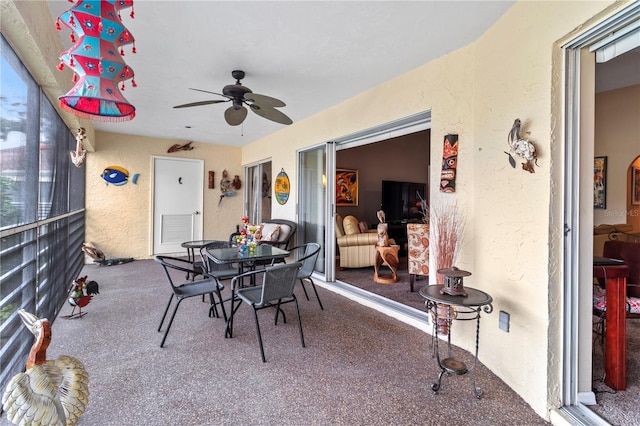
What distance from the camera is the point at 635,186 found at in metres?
3.56

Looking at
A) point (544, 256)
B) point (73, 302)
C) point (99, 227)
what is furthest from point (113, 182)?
point (544, 256)

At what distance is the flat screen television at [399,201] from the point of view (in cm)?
668

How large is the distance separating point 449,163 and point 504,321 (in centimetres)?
130

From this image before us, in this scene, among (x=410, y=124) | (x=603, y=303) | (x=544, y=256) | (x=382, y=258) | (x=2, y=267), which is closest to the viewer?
(x=544, y=256)

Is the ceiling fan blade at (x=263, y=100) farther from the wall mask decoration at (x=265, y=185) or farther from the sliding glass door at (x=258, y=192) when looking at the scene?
the wall mask decoration at (x=265, y=185)

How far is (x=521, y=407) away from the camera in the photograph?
180cm

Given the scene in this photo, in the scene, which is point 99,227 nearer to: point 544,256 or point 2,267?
point 2,267

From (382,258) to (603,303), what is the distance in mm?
2596

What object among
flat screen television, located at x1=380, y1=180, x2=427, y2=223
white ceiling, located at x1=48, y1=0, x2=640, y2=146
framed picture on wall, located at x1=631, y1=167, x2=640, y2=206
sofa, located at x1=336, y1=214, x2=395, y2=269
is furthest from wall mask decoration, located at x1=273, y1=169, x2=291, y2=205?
framed picture on wall, located at x1=631, y1=167, x2=640, y2=206

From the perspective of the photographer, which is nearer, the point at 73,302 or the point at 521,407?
the point at 521,407

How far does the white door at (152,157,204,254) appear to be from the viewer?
648 cm

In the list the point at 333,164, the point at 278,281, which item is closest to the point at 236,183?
the point at 333,164

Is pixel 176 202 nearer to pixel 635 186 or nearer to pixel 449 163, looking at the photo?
pixel 449 163

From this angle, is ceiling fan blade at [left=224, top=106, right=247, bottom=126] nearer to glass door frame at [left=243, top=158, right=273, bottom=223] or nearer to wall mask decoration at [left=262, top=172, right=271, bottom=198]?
glass door frame at [left=243, top=158, right=273, bottom=223]
